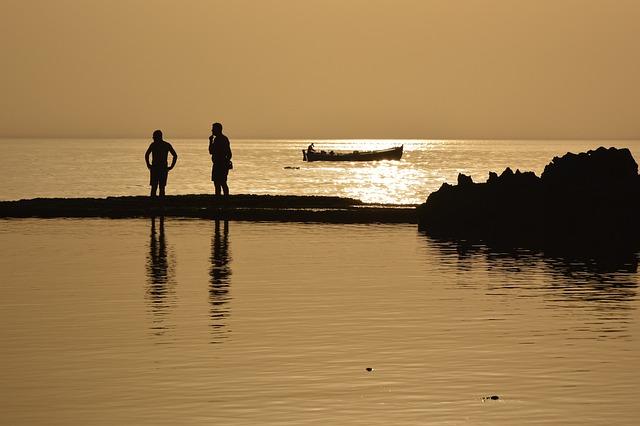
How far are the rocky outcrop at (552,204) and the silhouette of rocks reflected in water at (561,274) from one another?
3.78m

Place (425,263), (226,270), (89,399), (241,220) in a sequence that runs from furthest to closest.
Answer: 1. (241,220)
2. (425,263)
3. (226,270)
4. (89,399)

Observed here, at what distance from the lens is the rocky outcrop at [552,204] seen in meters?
32.3

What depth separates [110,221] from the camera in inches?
1372

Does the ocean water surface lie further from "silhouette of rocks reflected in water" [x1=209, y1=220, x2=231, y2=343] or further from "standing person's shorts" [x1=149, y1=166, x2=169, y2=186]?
"standing person's shorts" [x1=149, y1=166, x2=169, y2=186]

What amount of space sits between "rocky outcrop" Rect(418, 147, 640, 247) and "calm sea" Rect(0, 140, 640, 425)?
18.6 ft

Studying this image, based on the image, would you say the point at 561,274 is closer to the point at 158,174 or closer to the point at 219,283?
the point at 219,283

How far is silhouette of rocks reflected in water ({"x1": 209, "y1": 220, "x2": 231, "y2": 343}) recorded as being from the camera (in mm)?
15852

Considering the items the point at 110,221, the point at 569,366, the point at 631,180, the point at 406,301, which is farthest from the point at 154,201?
the point at 569,366

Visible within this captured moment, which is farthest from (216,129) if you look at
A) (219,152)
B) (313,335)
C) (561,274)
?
(313,335)

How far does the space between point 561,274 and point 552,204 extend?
36.2 feet

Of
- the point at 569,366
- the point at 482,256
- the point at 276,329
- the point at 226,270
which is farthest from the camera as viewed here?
the point at 482,256

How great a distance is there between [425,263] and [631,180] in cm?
1086

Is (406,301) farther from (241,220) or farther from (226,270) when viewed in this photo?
(241,220)

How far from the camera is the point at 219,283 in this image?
67.1 ft
